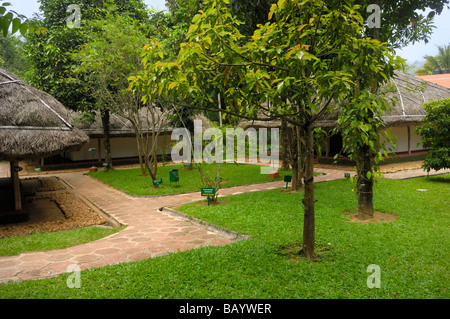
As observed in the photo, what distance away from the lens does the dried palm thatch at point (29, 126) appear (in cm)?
771

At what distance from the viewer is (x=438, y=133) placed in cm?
1136

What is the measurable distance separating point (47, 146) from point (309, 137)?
6461mm

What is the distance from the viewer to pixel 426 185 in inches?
426

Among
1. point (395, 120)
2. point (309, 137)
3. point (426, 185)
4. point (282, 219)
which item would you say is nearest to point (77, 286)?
point (309, 137)

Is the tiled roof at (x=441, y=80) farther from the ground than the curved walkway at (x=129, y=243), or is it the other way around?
the tiled roof at (x=441, y=80)

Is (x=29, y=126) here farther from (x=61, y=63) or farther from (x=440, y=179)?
(x=440, y=179)

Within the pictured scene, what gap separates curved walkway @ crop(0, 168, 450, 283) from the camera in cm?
511

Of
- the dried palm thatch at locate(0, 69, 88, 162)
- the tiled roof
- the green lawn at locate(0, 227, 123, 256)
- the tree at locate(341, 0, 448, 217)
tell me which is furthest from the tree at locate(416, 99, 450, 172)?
the tiled roof

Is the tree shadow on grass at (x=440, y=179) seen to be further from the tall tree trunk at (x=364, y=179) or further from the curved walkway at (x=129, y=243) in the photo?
the curved walkway at (x=129, y=243)

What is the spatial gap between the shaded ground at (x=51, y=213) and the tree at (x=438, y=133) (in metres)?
10.7

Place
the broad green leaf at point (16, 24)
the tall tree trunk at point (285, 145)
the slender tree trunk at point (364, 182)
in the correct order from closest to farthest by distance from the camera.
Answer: the broad green leaf at point (16, 24) < the slender tree trunk at point (364, 182) < the tall tree trunk at point (285, 145)

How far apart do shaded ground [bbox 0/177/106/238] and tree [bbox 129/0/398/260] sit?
4.90 meters

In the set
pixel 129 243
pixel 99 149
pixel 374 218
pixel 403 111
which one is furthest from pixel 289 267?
pixel 99 149

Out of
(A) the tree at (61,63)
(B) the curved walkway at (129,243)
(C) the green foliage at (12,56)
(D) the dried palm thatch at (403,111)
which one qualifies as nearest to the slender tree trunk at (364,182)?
(B) the curved walkway at (129,243)
